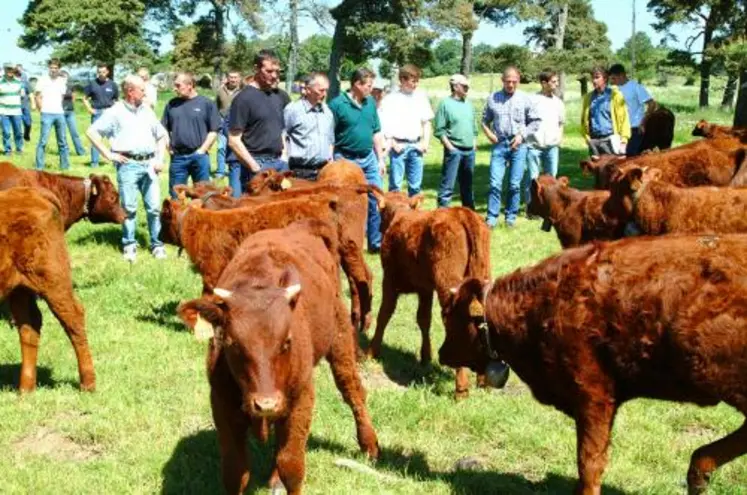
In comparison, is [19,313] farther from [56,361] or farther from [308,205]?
[308,205]

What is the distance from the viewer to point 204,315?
387 cm

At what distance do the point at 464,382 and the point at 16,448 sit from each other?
10.3 feet

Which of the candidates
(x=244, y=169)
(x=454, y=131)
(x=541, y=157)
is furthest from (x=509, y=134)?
A: (x=244, y=169)

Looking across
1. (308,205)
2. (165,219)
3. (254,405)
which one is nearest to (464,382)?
(308,205)

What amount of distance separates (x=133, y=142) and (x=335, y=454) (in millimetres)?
6352

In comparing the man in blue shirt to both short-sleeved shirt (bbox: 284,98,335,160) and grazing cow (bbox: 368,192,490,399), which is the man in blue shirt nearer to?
short-sleeved shirt (bbox: 284,98,335,160)

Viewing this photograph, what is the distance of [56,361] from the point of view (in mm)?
7152

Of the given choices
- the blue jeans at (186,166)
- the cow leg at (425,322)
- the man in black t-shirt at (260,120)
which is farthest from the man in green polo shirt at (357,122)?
the cow leg at (425,322)

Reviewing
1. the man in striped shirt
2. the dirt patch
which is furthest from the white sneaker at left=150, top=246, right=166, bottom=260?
the man in striped shirt

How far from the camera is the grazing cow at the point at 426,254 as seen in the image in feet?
21.2

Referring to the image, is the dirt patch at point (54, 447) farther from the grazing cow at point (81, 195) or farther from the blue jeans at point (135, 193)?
the blue jeans at point (135, 193)

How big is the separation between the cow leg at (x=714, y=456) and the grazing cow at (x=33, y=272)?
432 centimetres

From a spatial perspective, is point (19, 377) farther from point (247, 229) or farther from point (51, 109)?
point (51, 109)

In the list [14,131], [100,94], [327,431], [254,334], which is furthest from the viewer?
[14,131]
